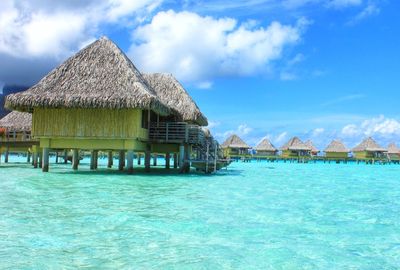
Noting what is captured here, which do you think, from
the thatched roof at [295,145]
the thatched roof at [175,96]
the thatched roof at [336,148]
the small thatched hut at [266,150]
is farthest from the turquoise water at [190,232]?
the thatched roof at [336,148]

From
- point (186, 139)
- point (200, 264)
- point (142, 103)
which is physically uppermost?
point (142, 103)

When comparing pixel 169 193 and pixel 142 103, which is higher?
pixel 142 103

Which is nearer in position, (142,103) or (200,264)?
(200,264)

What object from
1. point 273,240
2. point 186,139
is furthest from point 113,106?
point 273,240

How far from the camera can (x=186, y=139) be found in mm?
18531

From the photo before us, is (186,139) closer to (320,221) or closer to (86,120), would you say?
(86,120)

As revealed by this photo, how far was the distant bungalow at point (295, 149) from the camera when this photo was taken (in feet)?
188

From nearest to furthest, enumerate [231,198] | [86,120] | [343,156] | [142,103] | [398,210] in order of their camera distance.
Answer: [398,210]
[231,198]
[142,103]
[86,120]
[343,156]

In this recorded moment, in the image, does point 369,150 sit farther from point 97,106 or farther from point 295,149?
point 97,106

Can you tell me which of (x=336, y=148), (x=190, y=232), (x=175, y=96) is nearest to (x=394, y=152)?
(x=336, y=148)

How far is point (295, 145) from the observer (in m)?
58.0

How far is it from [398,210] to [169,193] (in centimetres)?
537

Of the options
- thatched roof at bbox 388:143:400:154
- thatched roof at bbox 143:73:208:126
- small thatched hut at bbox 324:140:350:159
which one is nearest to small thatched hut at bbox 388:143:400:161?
thatched roof at bbox 388:143:400:154

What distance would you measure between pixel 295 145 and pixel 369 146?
9.51m
